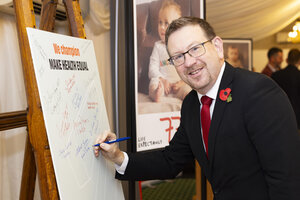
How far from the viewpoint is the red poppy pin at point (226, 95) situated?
1244 mm

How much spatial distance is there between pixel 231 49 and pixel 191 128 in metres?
3.61

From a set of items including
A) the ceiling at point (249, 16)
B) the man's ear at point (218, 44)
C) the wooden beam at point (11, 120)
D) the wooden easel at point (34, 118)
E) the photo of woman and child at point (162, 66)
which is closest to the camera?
the wooden easel at point (34, 118)

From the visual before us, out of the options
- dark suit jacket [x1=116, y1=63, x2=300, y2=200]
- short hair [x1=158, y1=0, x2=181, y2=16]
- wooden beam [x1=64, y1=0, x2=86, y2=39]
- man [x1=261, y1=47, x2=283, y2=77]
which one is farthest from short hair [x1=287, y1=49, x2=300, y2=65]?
wooden beam [x1=64, y1=0, x2=86, y2=39]

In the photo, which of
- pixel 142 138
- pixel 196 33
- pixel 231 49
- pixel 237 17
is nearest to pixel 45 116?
pixel 196 33

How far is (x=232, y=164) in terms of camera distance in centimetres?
126

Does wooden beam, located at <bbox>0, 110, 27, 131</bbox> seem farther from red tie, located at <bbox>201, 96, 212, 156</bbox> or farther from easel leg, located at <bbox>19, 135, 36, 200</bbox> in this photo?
red tie, located at <bbox>201, 96, 212, 156</bbox>

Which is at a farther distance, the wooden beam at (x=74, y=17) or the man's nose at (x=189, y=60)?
the wooden beam at (x=74, y=17)

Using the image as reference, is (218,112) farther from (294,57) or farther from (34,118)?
(294,57)

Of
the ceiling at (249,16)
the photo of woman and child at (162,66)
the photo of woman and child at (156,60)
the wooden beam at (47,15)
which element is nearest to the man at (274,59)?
the ceiling at (249,16)

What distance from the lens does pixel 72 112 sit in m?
1.21

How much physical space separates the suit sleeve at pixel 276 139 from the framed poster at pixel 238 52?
370 centimetres

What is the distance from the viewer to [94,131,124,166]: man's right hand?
4.33 feet

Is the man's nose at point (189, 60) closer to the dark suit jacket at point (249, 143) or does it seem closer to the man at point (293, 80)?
the dark suit jacket at point (249, 143)

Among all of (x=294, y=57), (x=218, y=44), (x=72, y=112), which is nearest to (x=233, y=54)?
(x=294, y=57)
